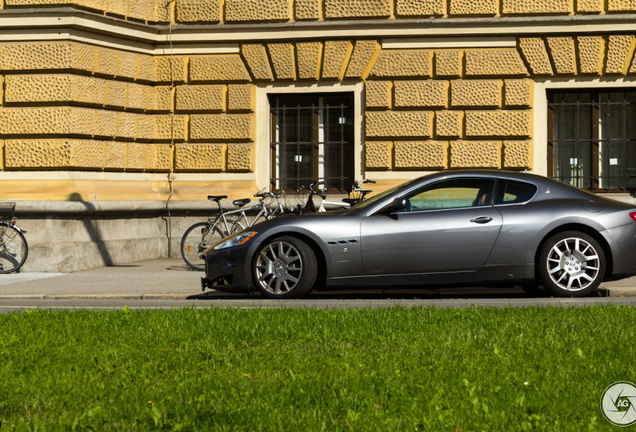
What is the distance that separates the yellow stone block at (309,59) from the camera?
14.6m

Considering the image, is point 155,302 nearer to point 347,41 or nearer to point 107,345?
point 107,345

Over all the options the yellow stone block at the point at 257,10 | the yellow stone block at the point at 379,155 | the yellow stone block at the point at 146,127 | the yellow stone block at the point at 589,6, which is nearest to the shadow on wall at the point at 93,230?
the yellow stone block at the point at 146,127

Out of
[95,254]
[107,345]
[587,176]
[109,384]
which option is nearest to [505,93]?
[587,176]

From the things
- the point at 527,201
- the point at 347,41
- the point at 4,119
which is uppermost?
the point at 347,41

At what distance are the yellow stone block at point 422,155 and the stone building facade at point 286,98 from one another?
2 centimetres

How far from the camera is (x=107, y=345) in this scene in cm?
564

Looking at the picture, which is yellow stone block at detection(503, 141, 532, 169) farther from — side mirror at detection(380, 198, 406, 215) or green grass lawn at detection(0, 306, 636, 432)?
green grass lawn at detection(0, 306, 636, 432)

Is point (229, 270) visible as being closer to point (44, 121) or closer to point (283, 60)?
point (44, 121)

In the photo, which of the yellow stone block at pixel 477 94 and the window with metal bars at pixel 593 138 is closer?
the yellow stone block at pixel 477 94

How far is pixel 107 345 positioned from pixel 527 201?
494 centimetres

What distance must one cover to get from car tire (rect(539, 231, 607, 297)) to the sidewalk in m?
0.74

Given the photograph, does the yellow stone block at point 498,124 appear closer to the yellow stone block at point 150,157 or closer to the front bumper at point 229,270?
the yellow stone block at point 150,157

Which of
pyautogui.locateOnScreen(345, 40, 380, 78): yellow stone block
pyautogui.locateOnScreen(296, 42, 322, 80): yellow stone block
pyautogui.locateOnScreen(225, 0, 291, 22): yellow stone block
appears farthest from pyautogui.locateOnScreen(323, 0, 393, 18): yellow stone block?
pyautogui.locateOnScreen(225, 0, 291, 22): yellow stone block

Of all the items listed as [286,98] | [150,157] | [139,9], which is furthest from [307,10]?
[150,157]
